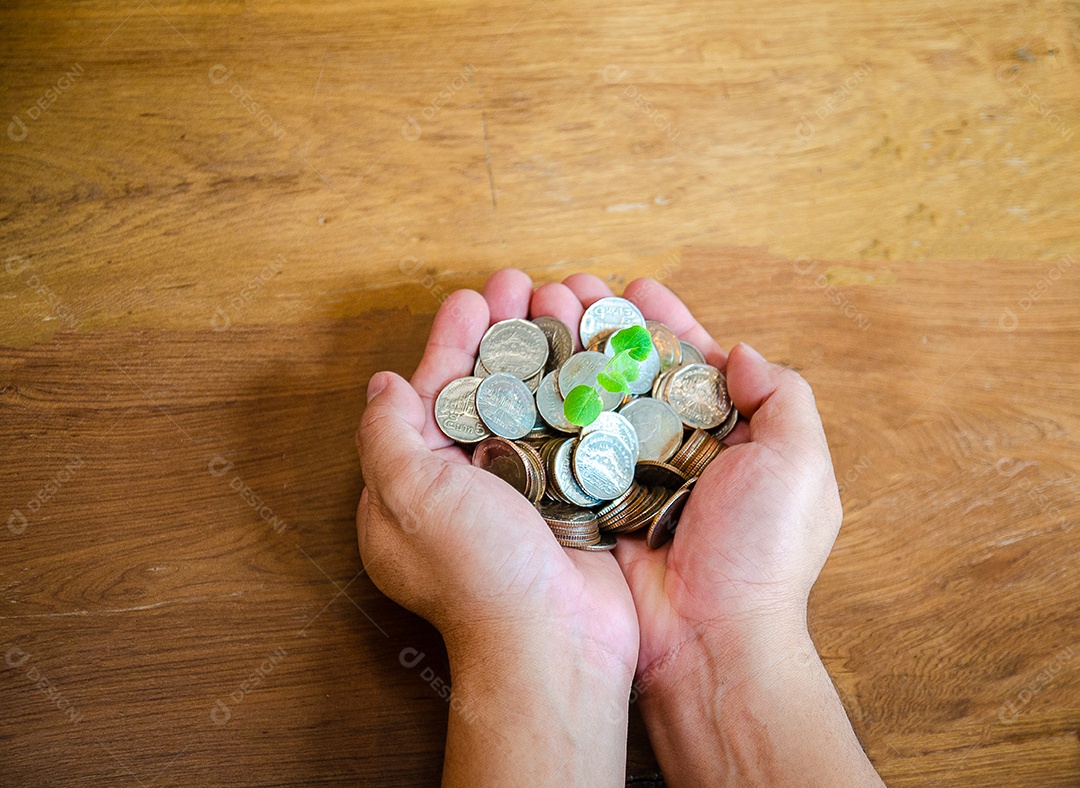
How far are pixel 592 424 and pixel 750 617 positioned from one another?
1.50 feet

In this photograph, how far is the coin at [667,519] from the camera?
4.58 ft

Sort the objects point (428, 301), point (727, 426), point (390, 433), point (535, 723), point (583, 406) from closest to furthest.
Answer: point (535, 723), point (390, 433), point (583, 406), point (727, 426), point (428, 301)

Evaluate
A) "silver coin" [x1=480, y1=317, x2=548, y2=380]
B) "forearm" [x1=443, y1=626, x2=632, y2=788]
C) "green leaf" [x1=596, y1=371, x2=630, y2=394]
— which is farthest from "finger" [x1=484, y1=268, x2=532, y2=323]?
"forearm" [x1=443, y1=626, x2=632, y2=788]

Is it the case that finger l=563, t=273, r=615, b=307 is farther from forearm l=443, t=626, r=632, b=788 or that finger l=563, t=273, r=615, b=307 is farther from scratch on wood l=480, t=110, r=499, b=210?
forearm l=443, t=626, r=632, b=788

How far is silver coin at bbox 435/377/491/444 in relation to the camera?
1456 mm

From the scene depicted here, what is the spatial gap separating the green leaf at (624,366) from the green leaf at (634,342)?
0.02 meters

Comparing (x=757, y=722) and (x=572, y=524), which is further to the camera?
(x=572, y=524)

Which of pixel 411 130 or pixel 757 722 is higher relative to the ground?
pixel 411 130

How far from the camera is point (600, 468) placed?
1.44m

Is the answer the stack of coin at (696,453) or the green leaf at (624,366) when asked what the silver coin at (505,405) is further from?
the stack of coin at (696,453)

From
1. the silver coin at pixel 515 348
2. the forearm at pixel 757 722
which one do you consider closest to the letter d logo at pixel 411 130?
the silver coin at pixel 515 348

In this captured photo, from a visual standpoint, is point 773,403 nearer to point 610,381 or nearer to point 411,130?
point 610,381

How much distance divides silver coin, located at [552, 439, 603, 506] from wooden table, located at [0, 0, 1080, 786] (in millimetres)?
404

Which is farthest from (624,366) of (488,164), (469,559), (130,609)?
(130,609)
